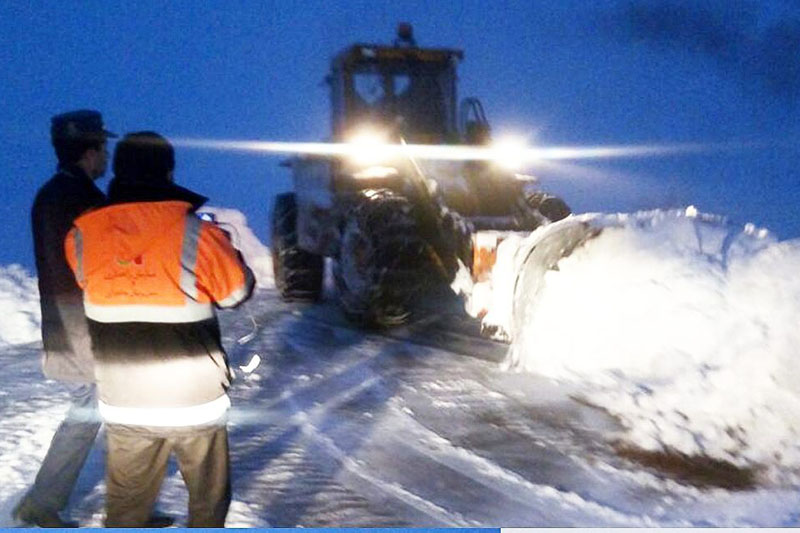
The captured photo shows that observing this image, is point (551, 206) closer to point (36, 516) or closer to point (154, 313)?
point (36, 516)

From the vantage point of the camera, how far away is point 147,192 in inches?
95.5

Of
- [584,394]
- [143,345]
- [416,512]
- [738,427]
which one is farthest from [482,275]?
[143,345]

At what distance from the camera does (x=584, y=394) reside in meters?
4.83

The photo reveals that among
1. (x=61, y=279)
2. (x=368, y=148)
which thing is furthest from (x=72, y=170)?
(x=368, y=148)

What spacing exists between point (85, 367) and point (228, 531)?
A: 70 cm

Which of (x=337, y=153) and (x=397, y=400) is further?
(x=337, y=153)

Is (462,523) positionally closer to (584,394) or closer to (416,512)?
(416,512)

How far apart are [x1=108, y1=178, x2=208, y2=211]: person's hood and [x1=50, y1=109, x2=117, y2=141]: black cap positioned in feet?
2.14

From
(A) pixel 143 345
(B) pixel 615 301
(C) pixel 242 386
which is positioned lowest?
(C) pixel 242 386

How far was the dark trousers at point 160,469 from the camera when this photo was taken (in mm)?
2531

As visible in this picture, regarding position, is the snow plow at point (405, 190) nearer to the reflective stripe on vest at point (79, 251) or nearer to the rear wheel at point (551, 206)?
the rear wheel at point (551, 206)

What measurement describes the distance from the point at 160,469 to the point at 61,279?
785 millimetres

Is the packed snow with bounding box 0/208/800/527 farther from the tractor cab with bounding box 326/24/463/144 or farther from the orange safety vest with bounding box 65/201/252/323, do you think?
the tractor cab with bounding box 326/24/463/144

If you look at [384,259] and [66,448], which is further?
[384,259]
